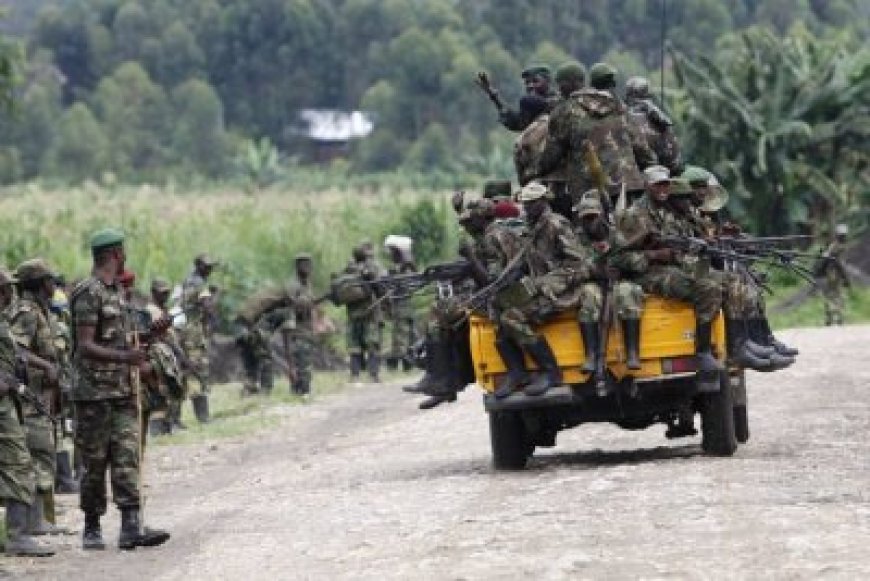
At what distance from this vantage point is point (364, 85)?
386ft

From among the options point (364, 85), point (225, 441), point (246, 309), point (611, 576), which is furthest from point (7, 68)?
point (364, 85)

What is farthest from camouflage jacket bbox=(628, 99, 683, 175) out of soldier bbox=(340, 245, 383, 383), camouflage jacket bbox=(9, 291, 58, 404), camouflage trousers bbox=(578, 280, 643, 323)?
soldier bbox=(340, 245, 383, 383)

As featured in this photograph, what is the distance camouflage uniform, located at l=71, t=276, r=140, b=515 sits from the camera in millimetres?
13586

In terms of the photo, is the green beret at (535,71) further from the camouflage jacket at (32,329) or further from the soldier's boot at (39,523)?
the soldier's boot at (39,523)

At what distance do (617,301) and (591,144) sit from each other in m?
1.64

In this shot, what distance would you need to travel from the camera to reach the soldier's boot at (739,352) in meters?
15.7

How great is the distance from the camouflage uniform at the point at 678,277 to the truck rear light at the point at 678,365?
0.97ft

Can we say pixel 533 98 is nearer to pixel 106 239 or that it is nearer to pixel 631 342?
pixel 631 342

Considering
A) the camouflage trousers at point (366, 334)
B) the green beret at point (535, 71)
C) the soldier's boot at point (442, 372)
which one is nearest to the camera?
the soldier's boot at point (442, 372)

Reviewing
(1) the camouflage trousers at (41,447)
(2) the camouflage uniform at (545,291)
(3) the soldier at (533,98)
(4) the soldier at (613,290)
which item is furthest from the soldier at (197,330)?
(4) the soldier at (613,290)

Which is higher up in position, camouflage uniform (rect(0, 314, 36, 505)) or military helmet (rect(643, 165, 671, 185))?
military helmet (rect(643, 165, 671, 185))

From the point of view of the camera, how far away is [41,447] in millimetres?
15531

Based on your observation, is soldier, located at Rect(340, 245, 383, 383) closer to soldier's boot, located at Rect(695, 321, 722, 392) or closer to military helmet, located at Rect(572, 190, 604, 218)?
military helmet, located at Rect(572, 190, 604, 218)

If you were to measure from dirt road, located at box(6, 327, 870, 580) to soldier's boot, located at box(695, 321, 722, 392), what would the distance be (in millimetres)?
534
